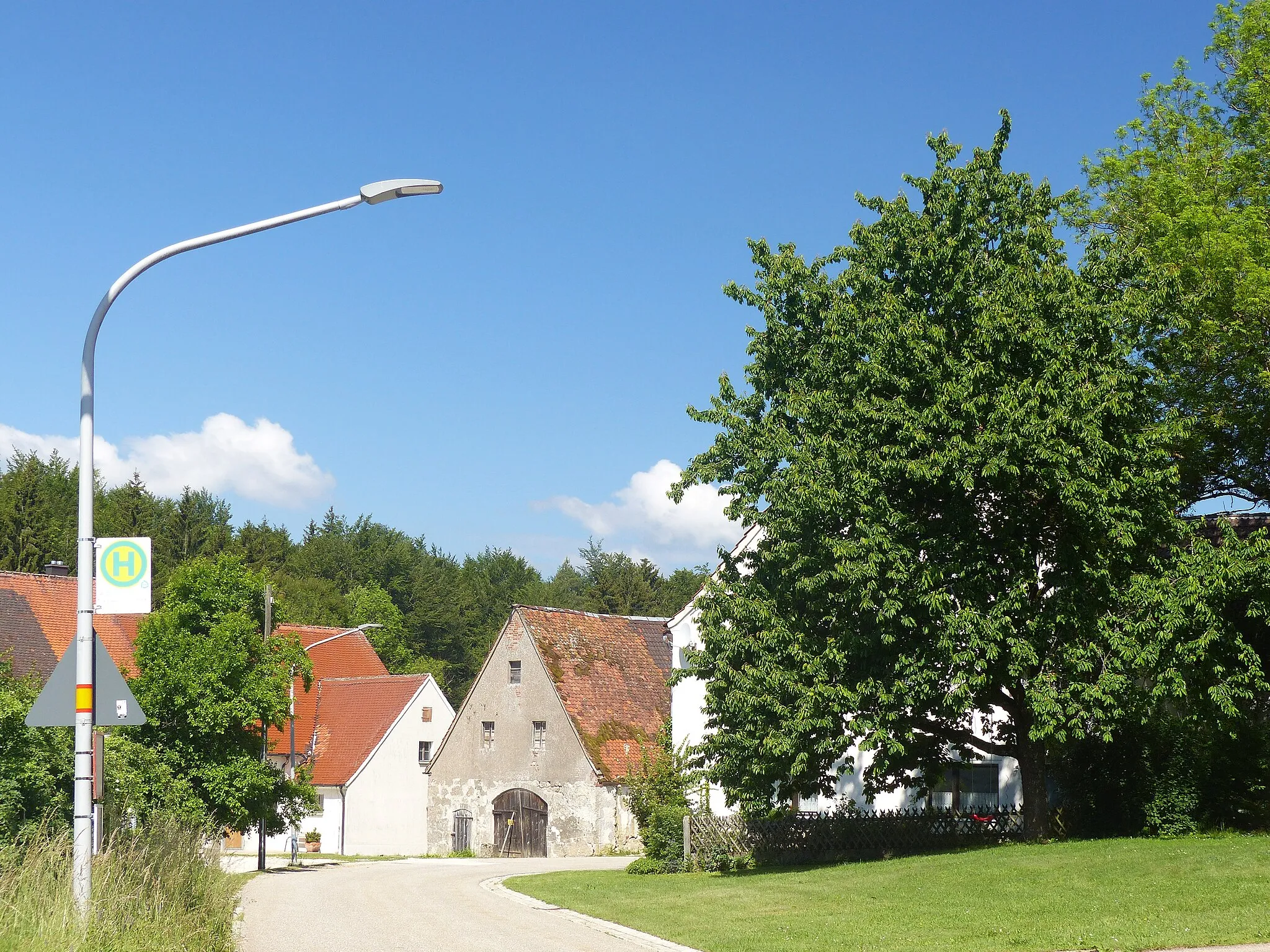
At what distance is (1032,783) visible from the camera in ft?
82.8

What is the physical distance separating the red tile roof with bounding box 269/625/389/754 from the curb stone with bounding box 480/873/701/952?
33263 millimetres

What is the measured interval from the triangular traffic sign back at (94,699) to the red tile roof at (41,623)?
2970 cm

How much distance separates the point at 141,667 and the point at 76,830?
22772mm

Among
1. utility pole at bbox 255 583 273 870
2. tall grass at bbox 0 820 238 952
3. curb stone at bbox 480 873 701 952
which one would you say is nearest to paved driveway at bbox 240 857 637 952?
curb stone at bbox 480 873 701 952

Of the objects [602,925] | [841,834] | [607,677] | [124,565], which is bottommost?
[841,834]

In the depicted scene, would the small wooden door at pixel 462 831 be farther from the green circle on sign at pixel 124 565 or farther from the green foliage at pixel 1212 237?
the green circle on sign at pixel 124 565

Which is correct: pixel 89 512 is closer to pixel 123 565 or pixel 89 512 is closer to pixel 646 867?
pixel 123 565

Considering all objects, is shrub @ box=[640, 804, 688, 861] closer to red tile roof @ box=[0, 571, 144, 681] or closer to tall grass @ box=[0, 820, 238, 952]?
tall grass @ box=[0, 820, 238, 952]

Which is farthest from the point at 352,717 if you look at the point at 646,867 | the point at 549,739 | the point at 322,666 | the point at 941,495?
the point at 941,495

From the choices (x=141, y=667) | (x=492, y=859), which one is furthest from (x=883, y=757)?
(x=492, y=859)

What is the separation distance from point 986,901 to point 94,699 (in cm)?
1225

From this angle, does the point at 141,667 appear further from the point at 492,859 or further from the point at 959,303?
the point at 959,303

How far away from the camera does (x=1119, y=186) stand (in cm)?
2888

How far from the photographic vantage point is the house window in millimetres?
32438
